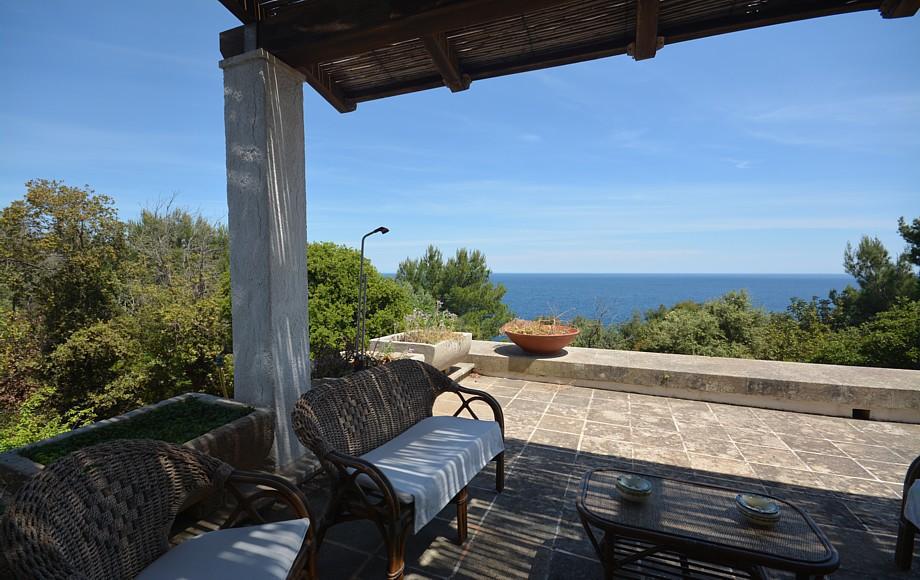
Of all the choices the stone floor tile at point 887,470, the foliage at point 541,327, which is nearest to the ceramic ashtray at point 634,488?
the stone floor tile at point 887,470

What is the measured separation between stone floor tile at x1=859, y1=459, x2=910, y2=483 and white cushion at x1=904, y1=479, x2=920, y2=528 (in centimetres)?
116

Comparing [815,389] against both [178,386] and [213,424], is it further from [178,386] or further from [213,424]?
[178,386]

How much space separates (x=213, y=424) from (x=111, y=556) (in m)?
1.03

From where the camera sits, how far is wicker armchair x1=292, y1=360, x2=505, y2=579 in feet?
5.20

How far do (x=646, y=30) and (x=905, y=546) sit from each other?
2.74 m

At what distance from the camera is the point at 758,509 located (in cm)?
155

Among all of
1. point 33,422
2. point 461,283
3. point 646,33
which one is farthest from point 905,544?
point 461,283

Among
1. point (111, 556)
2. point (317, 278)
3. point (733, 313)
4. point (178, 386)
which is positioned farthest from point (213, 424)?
point (733, 313)

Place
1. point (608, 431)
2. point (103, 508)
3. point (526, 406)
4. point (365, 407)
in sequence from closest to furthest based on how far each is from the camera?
point (103, 508)
point (365, 407)
point (608, 431)
point (526, 406)

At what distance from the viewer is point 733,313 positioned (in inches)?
383


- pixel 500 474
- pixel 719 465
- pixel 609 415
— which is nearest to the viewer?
pixel 500 474

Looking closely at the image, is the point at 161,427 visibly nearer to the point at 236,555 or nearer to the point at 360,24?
the point at 236,555

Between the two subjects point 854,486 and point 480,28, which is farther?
point 854,486

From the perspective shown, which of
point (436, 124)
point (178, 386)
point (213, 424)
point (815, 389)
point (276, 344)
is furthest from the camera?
point (436, 124)
